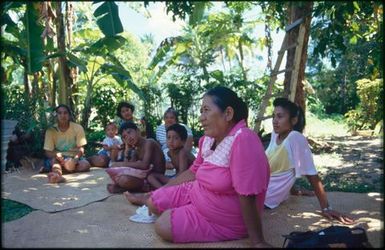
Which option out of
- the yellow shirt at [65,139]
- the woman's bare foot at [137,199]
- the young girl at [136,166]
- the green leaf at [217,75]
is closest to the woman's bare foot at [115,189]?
the young girl at [136,166]

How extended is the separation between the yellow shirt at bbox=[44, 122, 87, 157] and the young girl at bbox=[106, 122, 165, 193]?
1353 mm

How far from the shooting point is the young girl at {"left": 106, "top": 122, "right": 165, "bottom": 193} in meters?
4.20

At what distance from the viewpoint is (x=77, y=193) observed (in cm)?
423

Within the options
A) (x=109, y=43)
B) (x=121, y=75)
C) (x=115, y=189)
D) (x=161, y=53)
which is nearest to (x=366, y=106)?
(x=161, y=53)

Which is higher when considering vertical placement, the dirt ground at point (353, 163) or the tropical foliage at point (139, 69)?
the tropical foliage at point (139, 69)

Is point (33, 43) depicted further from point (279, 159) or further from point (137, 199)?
point (279, 159)

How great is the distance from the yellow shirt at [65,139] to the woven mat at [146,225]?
199 centimetres

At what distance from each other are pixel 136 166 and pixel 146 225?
1.39 m

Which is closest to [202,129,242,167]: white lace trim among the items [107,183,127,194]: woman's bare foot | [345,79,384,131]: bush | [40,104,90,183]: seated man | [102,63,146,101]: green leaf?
[107,183,127,194]: woman's bare foot

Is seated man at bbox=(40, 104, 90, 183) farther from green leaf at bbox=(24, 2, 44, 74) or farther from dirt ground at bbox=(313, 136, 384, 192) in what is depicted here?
dirt ground at bbox=(313, 136, 384, 192)

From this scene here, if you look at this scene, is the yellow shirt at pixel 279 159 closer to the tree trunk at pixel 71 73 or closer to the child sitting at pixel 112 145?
the child sitting at pixel 112 145

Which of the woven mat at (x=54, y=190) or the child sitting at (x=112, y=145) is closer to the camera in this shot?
the woven mat at (x=54, y=190)

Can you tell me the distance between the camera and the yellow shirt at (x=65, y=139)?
5.70m

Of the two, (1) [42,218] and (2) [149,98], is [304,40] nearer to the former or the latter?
(1) [42,218]
